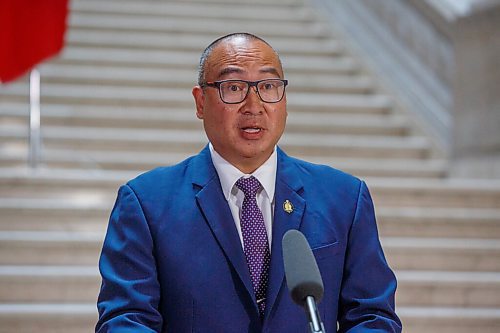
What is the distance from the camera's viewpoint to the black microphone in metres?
1.74

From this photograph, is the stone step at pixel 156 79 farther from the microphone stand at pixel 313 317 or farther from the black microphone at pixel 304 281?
the microphone stand at pixel 313 317

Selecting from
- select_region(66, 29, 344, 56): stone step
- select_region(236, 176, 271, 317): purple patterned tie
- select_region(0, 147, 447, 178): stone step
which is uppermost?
select_region(66, 29, 344, 56): stone step

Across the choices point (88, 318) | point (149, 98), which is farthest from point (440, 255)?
point (149, 98)

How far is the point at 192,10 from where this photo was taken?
9.59 metres

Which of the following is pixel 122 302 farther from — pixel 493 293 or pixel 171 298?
pixel 493 293

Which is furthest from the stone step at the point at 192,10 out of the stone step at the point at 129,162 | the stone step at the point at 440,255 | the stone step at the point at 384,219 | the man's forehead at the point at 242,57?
the man's forehead at the point at 242,57

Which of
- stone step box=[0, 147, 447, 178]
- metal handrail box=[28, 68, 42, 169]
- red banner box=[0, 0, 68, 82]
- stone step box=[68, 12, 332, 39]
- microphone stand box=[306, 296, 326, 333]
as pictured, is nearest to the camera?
microphone stand box=[306, 296, 326, 333]

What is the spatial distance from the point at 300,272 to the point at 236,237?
0.58 meters

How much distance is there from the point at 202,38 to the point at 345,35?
136cm

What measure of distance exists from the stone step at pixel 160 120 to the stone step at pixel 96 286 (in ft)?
6.24

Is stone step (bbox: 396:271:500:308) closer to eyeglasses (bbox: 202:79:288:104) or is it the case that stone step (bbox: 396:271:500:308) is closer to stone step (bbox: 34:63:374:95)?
stone step (bbox: 34:63:374:95)

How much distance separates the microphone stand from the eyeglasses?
2.31 feet

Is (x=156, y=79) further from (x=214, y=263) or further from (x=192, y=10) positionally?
(x=214, y=263)

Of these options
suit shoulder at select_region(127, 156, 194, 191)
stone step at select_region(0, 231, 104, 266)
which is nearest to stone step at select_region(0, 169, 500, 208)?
stone step at select_region(0, 231, 104, 266)
